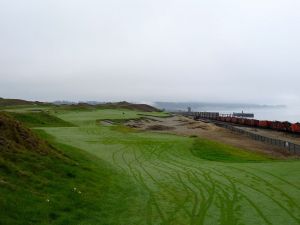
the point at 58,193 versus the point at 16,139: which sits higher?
the point at 16,139

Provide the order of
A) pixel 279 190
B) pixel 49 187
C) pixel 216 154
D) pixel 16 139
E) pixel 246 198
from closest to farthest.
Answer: pixel 49 187, pixel 246 198, pixel 279 190, pixel 16 139, pixel 216 154

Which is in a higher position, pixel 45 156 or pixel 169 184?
pixel 45 156

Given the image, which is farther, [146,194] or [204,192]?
[204,192]

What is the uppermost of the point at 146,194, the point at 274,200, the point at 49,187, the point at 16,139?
the point at 16,139

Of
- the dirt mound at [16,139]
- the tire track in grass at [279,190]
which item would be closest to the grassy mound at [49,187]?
the dirt mound at [16,139]

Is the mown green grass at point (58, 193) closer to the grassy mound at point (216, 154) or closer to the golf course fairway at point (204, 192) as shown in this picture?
the golf course fairway at point (204, 192)

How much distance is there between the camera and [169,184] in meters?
18.9

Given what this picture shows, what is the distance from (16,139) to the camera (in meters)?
18.0

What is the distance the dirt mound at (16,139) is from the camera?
1675 centimetres

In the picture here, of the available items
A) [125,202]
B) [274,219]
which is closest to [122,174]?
[125,202]

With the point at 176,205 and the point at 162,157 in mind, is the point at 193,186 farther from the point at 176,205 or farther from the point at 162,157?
the point at 162,157

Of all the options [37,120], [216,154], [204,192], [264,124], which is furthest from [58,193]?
[264,124]

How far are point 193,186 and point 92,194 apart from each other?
522cm

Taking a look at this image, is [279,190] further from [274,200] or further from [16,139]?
[16,139]
